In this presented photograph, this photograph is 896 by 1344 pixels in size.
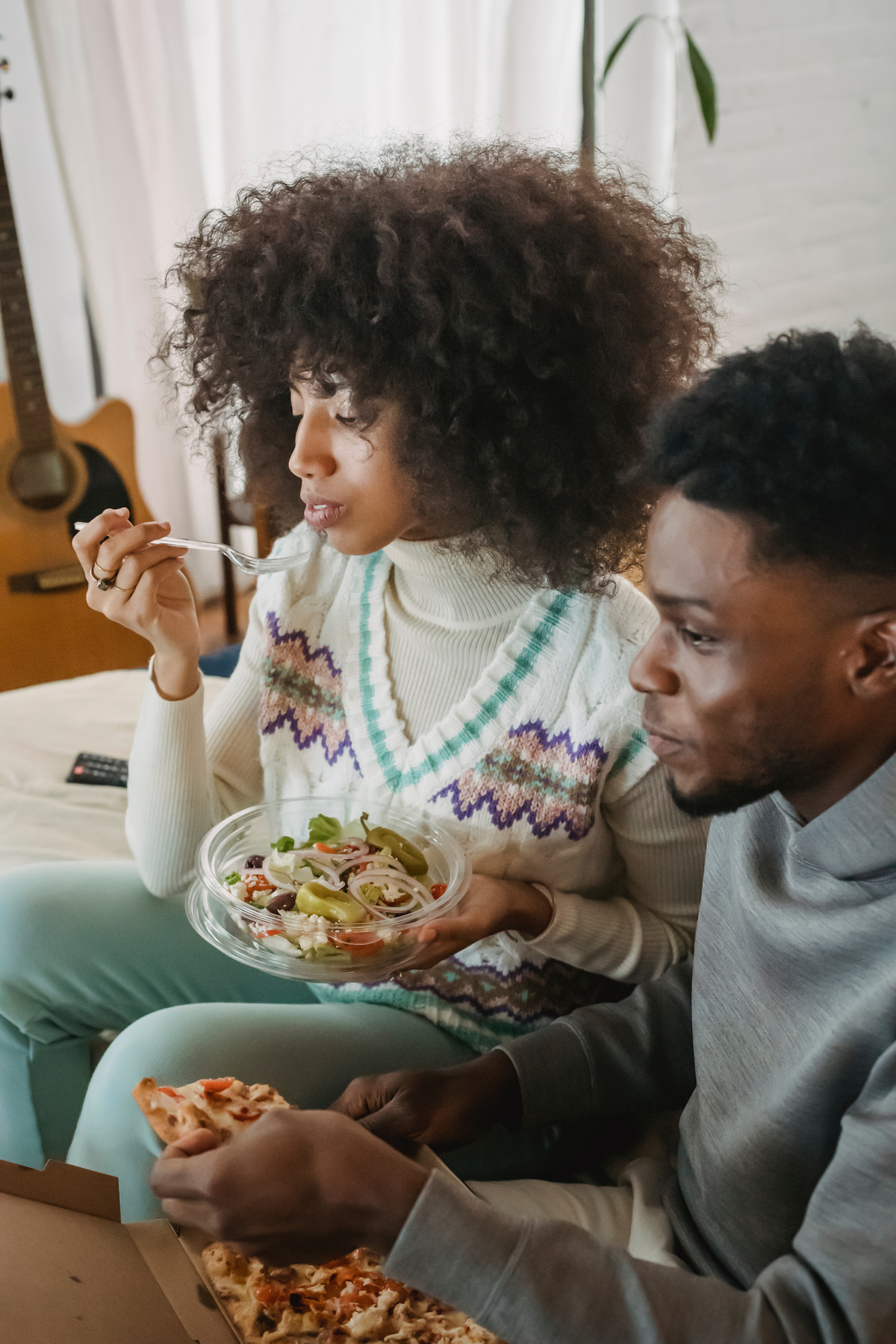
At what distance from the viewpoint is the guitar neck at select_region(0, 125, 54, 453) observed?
9.12 ft

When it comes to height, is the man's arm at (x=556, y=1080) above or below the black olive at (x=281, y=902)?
below

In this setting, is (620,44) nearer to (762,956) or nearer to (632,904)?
(632,904)

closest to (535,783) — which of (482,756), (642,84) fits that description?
(482,756)

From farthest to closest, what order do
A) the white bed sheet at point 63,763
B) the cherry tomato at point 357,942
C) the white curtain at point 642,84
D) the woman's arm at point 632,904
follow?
the white curtain at point 642,84, the white bed sheet at point 63,763, the woman's arm at point 632,904, the cherry tomato at point 357,942

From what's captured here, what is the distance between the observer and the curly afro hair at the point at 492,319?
3.39ft

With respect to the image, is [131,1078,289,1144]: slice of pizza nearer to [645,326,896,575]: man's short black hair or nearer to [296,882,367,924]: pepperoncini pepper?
[296,882,367,924]: pepperoncini pepper

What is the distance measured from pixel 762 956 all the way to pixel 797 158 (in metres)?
3.44

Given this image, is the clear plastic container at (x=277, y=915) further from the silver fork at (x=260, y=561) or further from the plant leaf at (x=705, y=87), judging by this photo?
the plant leaf at (x=705, y=87)

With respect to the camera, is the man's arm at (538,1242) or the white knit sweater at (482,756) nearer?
the man's arm at (538,1242)

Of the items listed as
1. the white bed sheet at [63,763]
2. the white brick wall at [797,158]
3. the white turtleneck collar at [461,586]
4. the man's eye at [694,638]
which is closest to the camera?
the man's eye at [694,638]

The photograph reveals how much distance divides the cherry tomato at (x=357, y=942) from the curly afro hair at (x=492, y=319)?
0.42m

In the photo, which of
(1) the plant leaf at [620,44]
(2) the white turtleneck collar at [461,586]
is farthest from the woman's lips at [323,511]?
(1) the plant leaf at [620,44]

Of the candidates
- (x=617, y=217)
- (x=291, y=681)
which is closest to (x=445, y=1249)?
(x=291, y=681)

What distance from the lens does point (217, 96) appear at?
9.82 ft
